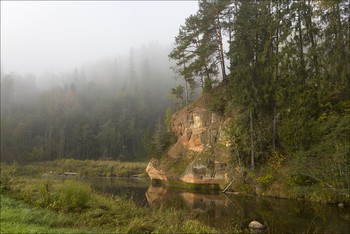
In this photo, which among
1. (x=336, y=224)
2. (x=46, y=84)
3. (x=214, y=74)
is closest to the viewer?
(x=336, y=224)

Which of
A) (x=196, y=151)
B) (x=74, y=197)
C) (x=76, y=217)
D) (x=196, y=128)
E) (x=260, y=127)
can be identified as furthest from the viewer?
(x=196, y=128)

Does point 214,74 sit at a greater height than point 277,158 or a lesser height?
greater

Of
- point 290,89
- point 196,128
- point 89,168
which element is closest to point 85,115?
point 89,168

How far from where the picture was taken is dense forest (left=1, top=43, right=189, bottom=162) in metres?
48.5

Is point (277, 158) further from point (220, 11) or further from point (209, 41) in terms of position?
point (220, 11)

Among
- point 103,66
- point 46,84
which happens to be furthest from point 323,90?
point 46,84

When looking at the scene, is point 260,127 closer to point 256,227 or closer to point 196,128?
point 196,128

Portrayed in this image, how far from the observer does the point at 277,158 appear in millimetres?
15789

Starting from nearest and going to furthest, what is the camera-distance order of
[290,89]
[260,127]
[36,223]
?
[36,223] < [290,89] < [260,127]

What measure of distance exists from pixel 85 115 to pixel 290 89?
56.9 metres

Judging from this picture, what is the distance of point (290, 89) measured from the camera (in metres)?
14.7

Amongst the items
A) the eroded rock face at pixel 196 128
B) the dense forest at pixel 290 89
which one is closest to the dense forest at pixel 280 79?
the dense forest at pixel 290 89

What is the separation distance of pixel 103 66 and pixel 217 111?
254 ft

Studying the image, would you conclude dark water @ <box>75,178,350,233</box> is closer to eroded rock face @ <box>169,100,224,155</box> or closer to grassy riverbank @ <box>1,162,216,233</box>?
grassy riverbank @ <box>1,162,216,233</box>
